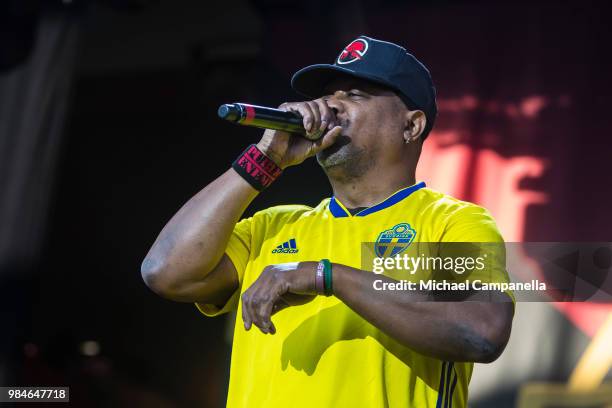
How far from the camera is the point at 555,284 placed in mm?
2549

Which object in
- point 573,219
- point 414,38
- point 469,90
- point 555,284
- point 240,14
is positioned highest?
point 240,14

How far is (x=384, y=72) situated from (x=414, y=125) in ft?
0.52

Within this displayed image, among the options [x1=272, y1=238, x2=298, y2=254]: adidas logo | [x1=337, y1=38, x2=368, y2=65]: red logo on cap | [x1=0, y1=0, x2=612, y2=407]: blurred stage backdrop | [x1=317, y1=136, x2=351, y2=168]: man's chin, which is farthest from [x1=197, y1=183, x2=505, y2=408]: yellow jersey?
[x1=0, y1=0, x2=612, y2=407]: blurred stage backdrop

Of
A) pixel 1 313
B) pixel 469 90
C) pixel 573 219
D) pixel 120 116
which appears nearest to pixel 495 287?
pixel 573 219

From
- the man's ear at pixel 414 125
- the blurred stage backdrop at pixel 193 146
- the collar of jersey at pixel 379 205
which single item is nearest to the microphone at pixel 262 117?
the collar of jersey at pixel 379 205

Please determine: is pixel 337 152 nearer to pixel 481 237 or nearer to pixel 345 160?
pixel 345 160

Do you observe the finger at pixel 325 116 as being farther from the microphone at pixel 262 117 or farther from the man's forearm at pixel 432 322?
the man's forearm at pixel 432 322

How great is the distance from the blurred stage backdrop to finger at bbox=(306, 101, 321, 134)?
4.54ft

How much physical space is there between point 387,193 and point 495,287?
1.45ft

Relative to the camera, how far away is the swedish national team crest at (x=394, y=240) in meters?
1.63

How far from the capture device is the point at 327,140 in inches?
67.9

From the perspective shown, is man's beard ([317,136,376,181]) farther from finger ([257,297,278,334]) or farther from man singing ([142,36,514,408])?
finger ([257,297,278,334])

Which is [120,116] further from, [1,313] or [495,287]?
[495,287]

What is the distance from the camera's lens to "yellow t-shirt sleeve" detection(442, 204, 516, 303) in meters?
1.48
